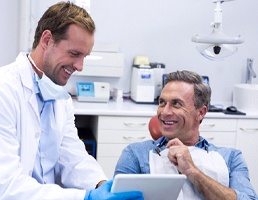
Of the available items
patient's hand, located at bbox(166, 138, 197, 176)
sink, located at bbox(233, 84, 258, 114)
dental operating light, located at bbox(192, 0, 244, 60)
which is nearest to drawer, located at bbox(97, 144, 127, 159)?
dental operating light, located at bbox(192, 0, 244, 60)

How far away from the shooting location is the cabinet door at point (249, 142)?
339 centimetres

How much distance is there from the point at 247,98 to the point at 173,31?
0.89 meters

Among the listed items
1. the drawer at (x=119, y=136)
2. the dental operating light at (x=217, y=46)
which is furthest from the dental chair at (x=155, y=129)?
the drawer at (x=119, y=136)

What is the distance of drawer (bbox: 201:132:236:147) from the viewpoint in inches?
132

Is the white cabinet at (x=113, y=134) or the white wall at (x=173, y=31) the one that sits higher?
the white wall at (x=173, y=31)

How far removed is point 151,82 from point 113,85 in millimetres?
431

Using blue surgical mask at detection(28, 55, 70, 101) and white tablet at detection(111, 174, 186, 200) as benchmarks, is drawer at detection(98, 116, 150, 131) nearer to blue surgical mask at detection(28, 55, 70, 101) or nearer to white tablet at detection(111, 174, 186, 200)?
blue surgical mask at detection(28, 55, 70, 101)

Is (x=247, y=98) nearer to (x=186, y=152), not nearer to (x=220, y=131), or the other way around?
(x=220, y=131)

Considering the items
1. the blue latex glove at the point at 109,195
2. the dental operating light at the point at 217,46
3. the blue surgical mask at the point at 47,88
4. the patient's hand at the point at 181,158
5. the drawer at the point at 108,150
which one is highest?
the dental operating light at the point at 217,46

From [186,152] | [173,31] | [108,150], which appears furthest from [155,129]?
[173,31]

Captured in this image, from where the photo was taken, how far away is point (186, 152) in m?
1.82

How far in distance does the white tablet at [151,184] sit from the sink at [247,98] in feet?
7.13

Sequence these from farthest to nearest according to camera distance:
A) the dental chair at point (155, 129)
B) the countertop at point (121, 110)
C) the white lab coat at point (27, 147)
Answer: the countertop at point (121, 110), the dental chair at point (155, 129), the white lab coat at point (27, 147)

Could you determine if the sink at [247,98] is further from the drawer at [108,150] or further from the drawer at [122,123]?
the drawer at [108,150]
